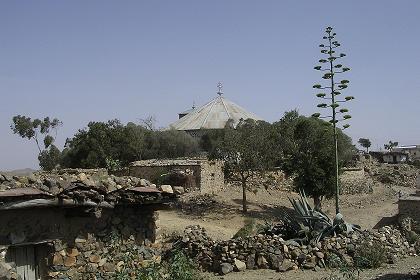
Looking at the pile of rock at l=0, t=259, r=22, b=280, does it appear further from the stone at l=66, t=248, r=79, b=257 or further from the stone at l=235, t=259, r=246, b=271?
the stone at l=235, t=259, r=246, b=271

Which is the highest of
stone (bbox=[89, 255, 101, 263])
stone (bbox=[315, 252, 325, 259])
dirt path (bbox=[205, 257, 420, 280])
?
stone (bbox=[89, 255, 101, 263])

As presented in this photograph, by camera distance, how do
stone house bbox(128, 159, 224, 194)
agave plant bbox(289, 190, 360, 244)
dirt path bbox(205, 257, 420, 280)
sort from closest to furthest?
1. dirt path bbox(205, 257, 420, 280)
2. agave plant bbox(289, 190, 360, 244)
3. stone house bbox(128, 159, 224, 194)

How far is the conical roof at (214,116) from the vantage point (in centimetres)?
4673

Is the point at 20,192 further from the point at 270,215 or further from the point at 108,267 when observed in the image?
the point at 270,215

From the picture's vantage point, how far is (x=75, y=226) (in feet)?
26.5

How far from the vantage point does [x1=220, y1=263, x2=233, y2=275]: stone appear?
1268cm

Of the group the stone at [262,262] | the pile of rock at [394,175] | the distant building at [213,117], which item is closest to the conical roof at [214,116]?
the distant building at [213,117]

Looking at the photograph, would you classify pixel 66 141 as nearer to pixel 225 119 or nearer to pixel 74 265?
pixel 225 119

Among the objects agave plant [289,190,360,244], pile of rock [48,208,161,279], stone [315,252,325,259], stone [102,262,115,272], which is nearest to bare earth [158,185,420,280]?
stone [315,252,325,259]

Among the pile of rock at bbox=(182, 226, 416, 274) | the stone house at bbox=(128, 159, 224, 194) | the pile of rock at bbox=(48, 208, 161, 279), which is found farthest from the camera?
the stone house at bbox=(128, 159, 224, 194)

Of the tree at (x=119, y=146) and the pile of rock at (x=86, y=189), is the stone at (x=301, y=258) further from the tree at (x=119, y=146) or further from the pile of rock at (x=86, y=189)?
the tree at (x=119, y=146)

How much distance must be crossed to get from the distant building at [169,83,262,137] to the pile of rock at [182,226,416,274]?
100ft

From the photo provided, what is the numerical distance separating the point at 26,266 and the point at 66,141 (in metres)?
35.6

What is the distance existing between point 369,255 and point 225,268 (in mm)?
3854
